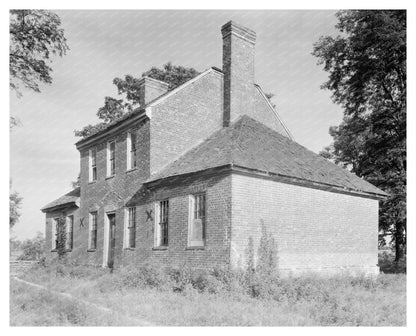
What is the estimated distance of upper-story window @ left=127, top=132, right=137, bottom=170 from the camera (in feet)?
65.4

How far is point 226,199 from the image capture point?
49.2ft

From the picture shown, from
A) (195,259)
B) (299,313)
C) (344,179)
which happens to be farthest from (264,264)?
(344,179)

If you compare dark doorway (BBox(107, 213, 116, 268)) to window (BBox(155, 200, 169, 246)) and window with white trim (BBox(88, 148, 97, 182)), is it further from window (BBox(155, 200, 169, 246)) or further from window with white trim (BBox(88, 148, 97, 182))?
window (BBox(155, 200, 169, 246))

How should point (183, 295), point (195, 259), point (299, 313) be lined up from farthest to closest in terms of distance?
point (195, 259) < point (183, 295) < point (299, 313)

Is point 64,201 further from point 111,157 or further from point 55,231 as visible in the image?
point 111,157

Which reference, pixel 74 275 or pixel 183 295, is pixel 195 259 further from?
pixel 74 275

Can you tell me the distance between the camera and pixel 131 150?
20234 mm

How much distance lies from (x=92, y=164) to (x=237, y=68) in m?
8.87

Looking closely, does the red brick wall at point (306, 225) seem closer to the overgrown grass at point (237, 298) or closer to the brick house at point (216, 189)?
the brick house at point (216, 189)

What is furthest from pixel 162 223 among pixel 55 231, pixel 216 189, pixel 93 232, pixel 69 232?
pixel 55 231

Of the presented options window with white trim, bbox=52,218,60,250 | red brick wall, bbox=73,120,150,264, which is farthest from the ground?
window with white trim, bbox=52,218,60,250

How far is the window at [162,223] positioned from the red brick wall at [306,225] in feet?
12.1
